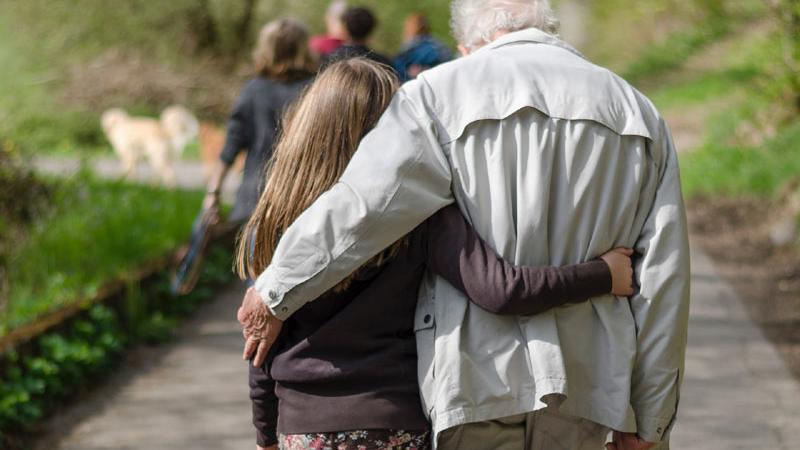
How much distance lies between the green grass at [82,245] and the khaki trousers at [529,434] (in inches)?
148

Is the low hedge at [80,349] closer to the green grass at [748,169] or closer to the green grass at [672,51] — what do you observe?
the green grass at [748,169]

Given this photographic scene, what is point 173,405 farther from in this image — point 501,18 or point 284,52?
point 501,18

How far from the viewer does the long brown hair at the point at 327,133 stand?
8.48ft

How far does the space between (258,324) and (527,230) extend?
65 centimetres

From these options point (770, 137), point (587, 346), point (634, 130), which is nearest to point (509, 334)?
point (587, 346)

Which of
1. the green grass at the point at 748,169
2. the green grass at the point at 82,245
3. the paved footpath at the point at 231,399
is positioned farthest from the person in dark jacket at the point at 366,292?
the green grass at the point at 748,169

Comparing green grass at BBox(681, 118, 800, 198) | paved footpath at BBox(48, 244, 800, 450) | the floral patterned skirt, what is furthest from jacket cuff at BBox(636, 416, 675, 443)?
green grass at BBox(681, 118, 800, 198)

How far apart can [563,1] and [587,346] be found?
21.5 meters

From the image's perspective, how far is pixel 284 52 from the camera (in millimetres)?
5938

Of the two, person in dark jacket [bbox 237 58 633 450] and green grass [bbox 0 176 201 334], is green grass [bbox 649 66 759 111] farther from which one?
person in dark jacket [bbox 237 58 633 450]

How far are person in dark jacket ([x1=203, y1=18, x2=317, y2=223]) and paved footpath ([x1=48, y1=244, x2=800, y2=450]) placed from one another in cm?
95

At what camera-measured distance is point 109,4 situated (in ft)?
58.3

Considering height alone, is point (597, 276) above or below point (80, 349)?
above

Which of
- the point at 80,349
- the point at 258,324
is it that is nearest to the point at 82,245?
the point at 80,349
